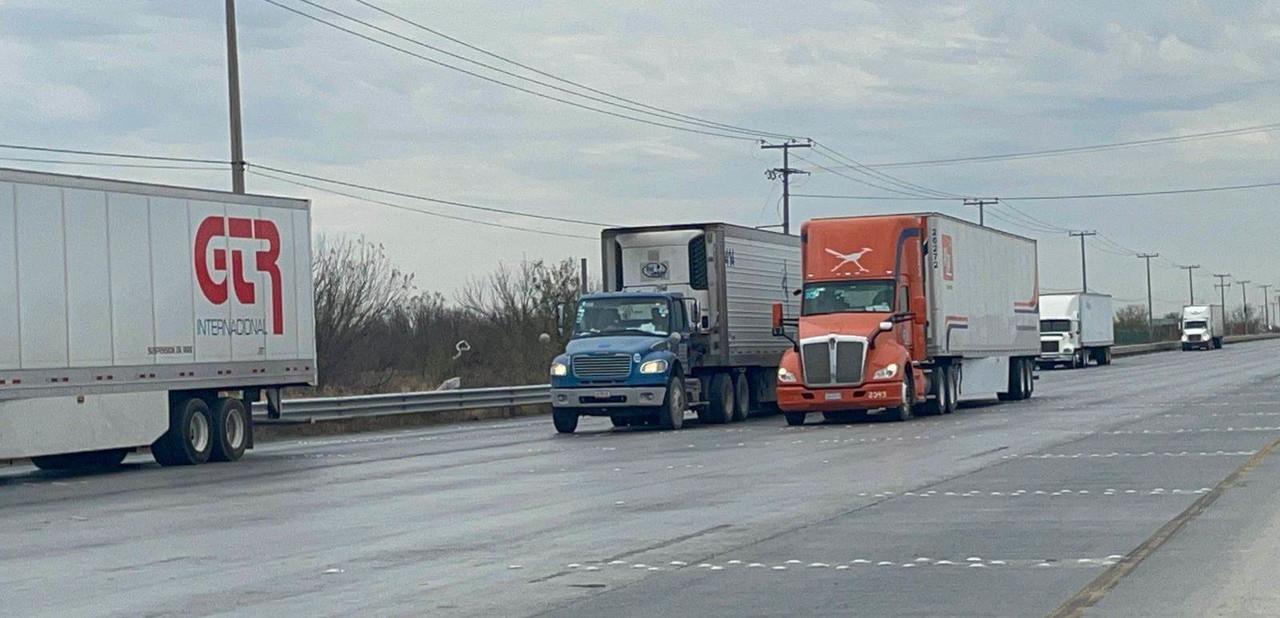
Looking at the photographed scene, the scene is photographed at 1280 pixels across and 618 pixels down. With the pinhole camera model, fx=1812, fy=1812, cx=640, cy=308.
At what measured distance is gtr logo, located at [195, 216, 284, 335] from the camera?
26.3 meters

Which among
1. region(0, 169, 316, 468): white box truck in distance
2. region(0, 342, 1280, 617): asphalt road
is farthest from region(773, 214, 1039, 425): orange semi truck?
region(0, 169, 316, 468): white box truck in distance

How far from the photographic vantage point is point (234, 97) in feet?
119

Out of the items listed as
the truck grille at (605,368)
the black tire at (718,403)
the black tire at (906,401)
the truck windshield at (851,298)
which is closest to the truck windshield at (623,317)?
the truck grille at (605,368)

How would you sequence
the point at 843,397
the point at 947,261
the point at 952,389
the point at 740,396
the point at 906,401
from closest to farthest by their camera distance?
1. the point at 843,397
2. the point at 906,401
3. the point at 947,261
4. the point at 740,396
5. the point at 952,389

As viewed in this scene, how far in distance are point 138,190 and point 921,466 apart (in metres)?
11.5

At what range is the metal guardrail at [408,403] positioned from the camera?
3419 cm

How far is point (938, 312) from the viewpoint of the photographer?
1377 inches

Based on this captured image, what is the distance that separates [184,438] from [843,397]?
12.2 metres

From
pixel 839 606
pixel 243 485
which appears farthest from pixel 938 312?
pixel 839 606

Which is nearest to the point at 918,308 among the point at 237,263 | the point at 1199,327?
the point at 237,263

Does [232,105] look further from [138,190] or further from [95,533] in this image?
[95,533]

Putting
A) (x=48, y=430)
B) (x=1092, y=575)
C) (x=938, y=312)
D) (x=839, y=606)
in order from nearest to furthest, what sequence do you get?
(x=839, y=606) → (x=1092, y=575) → (x=48, y=430) → (x=938, y=312)

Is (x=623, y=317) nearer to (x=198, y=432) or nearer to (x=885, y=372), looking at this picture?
(x=885, y=372)

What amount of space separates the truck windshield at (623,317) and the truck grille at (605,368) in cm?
102
